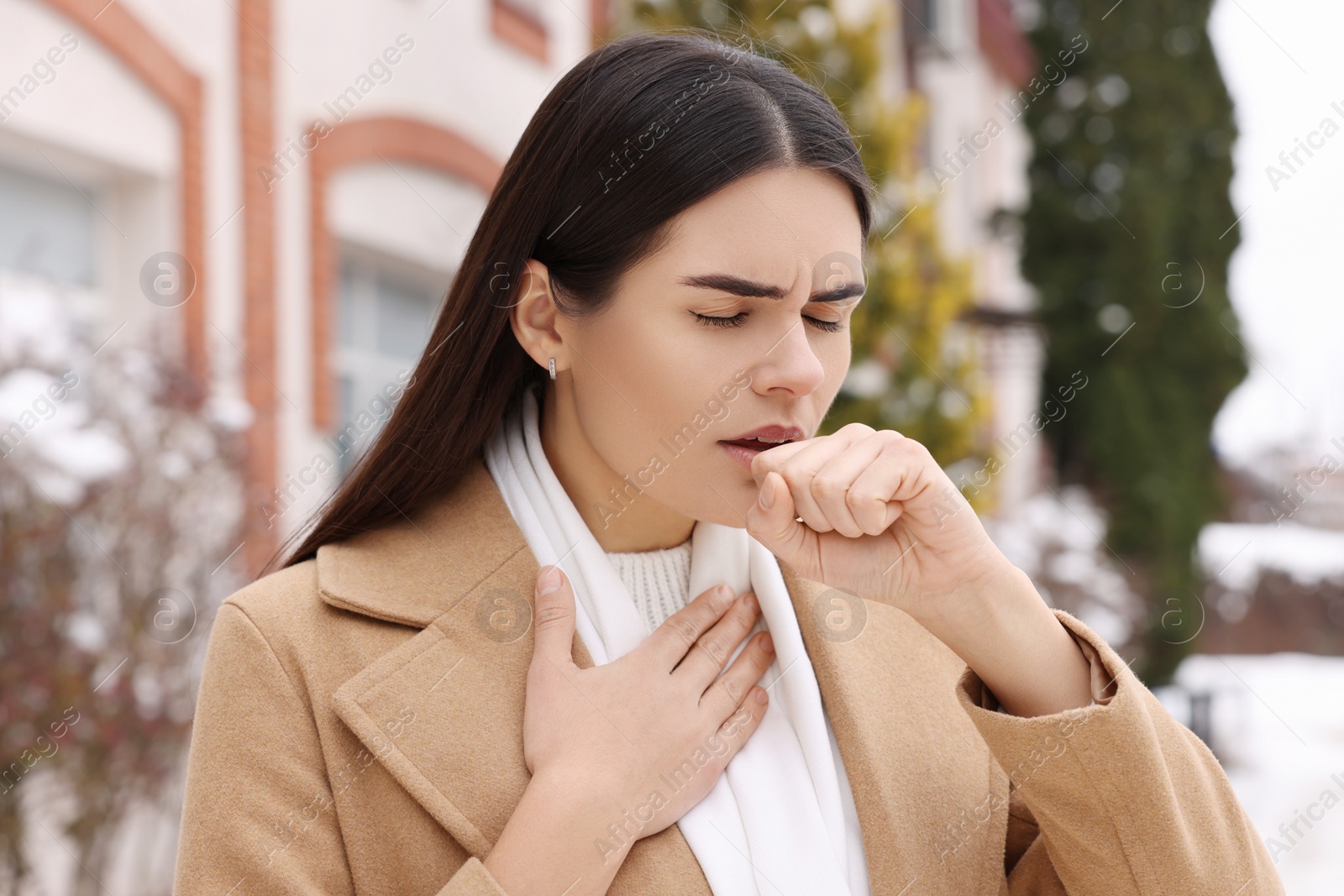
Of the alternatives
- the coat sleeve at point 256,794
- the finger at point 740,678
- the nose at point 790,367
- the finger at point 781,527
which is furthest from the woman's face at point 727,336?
the coat sleeve at point 256,794

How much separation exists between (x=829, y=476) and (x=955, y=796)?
1.94ft

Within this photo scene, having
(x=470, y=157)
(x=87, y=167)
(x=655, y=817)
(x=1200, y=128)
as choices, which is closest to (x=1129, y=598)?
(x=1200, y=128)

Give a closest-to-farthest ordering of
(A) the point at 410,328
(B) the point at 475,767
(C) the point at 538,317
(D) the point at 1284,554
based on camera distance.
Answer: (B) the point at 475,767, (C) the point at 538,317, (A) the point at 410,328, (D) the point at 1284,554

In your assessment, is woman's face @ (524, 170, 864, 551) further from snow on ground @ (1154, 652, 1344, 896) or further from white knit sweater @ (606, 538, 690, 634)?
snow on ground @ (1154, 652, 1344, 896)

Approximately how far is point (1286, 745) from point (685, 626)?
8495 mm

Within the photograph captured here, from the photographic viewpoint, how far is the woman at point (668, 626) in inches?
58.2

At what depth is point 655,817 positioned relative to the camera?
1547 millimetres

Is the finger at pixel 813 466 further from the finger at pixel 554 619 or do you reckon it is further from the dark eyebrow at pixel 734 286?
the finger at pixel 554 619

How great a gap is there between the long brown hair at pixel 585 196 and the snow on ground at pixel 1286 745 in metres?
5.05

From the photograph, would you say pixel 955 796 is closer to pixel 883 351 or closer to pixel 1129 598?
pixel 883 351

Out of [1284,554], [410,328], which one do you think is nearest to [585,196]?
[410,328]

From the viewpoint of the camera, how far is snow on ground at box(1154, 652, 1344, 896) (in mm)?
6219

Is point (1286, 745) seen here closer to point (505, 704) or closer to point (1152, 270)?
point (1152, 270)

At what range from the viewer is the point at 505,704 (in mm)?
1614
